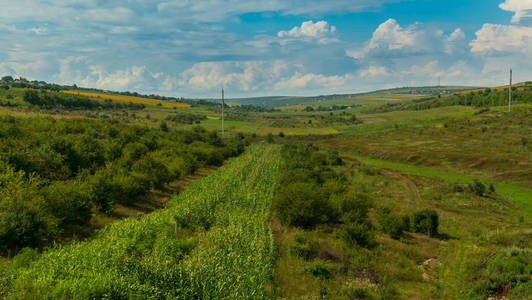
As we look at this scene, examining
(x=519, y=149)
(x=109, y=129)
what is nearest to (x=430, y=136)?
(x=519, y=149)

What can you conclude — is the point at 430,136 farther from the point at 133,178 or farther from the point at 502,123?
the point at 133,178

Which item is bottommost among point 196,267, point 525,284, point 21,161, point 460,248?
point 460,248

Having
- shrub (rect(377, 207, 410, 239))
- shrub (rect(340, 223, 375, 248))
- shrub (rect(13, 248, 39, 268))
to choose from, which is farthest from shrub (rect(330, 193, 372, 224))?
shrub (rect(13, 248, 39, 268))

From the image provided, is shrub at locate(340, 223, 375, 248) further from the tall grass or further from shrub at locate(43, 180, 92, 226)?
the tall grass

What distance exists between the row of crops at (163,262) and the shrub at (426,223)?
14395 mm

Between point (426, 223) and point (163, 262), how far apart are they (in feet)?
76.8

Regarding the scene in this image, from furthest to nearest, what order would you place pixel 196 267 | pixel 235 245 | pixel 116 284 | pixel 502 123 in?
pixel 502 123, pixel 235 245, pixel 196 267, pixel 116 284

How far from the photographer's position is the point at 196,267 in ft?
48.5

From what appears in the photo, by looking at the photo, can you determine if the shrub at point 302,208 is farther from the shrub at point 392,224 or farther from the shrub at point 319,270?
the shrub at point 319,270

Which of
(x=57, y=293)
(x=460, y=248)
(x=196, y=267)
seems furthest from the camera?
(x=460, y=248)

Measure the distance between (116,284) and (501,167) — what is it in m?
71.5

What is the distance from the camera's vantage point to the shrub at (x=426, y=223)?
2727 centimetres

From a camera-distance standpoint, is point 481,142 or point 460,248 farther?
point 481,142

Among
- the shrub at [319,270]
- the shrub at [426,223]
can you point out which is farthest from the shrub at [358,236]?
the shrub at [426,223]
